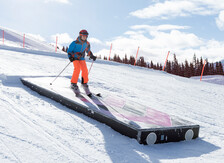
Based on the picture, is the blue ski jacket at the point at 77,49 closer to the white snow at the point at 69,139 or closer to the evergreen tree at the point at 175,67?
the white snow at the point at 69,139

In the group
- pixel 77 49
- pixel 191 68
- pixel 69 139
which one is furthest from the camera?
pixel 191 68

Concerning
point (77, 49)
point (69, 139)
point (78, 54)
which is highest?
point (77, 49)

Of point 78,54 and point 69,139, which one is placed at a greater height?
point 78,54

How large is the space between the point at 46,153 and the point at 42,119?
1136mm

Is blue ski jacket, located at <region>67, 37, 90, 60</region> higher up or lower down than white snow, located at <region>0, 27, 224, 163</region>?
higher up

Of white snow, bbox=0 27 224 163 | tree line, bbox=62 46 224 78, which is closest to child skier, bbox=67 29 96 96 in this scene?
white snow, bbox=0 27 224 163

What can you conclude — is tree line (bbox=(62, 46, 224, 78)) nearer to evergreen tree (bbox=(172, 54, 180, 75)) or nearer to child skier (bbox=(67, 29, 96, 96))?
evergreen tree (bbox=(172, 54, 180, 75))

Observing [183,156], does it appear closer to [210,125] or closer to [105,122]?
[105,122]

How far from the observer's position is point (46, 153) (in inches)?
102

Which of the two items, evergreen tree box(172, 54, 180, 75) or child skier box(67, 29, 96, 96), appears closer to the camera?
child skier box(67, 29, 96, 96)

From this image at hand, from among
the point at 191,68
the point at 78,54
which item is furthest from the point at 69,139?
the point at 191,68

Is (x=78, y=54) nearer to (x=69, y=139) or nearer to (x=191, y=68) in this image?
(x=69, y=139)

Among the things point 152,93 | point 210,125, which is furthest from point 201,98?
point 210,125

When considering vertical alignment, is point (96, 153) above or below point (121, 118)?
below
